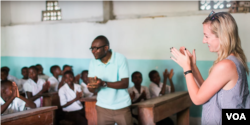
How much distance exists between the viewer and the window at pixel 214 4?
4445 mm

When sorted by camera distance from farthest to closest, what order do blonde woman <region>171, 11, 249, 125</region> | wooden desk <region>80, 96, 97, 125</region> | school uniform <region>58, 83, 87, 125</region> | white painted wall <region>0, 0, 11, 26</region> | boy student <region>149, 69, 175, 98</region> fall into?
white painted wall <region>0, 0, 11, 26</region>
boy student <region>149, 69, 175, 98</region>
school uniform <region>58, 83, 87, 125</region>
wooden desk <region>80, 96, 97, 125</region>
blonde woman <region>171, 11, 249, 125</region>

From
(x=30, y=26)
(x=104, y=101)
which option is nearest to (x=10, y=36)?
(x=30, y=26)

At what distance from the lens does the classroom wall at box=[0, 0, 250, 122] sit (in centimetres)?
452

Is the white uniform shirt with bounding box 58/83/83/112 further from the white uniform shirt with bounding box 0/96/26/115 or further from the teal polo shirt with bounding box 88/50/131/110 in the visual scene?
the teal polo shirt with bounding box 88/50/131/110

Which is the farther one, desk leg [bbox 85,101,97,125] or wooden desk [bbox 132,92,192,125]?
desk leg [bbox 85,101,97,125]

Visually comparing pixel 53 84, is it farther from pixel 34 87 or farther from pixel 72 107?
pixel 72 107

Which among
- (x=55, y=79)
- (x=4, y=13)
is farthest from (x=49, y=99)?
(x=4, y=13)

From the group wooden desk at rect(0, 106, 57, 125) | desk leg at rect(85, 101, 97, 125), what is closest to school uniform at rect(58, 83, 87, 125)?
desk leg at rect(85, 101, 97, 125)

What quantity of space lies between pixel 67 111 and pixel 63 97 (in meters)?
0.25

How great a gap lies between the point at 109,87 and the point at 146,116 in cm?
69

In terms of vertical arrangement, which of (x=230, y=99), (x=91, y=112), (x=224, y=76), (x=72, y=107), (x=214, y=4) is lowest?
(x=72, y=107)

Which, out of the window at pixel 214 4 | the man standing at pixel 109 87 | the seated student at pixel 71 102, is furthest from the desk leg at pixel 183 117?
the window at pixel 214 4

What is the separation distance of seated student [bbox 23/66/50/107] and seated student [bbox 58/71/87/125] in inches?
11.4

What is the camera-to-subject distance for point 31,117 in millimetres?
2414
